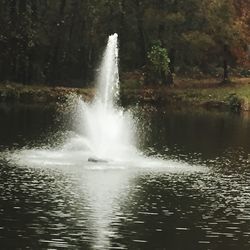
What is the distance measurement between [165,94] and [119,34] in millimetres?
14052

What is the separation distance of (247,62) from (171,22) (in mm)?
13271

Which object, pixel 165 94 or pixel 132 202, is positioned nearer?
pixel 132 202

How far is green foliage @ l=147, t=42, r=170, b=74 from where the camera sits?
90.0m

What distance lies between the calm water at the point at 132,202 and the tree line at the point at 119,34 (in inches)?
1584

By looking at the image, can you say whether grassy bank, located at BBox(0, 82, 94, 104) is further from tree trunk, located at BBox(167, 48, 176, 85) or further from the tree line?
tree trunk, located at BBox(167, 48, 176, 85)

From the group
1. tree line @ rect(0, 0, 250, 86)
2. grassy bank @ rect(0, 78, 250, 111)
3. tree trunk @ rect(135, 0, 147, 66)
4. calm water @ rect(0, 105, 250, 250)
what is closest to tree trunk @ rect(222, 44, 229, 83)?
tree line @ rect(0, 0, 250, 86)

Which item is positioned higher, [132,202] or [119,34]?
[119,34]

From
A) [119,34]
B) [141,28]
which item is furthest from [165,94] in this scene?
[119,34]

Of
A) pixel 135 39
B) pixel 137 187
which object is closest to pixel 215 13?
pixel 135 39

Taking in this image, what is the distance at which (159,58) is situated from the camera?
90.4 meters

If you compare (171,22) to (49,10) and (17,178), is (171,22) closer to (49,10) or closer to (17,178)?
(49,10)

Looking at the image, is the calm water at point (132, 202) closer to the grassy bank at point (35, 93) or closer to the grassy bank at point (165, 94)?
the grassy bank at point (165, 94)

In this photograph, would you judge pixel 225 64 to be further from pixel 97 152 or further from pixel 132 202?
pixel 132 202

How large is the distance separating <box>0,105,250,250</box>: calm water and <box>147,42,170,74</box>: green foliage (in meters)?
38.2
